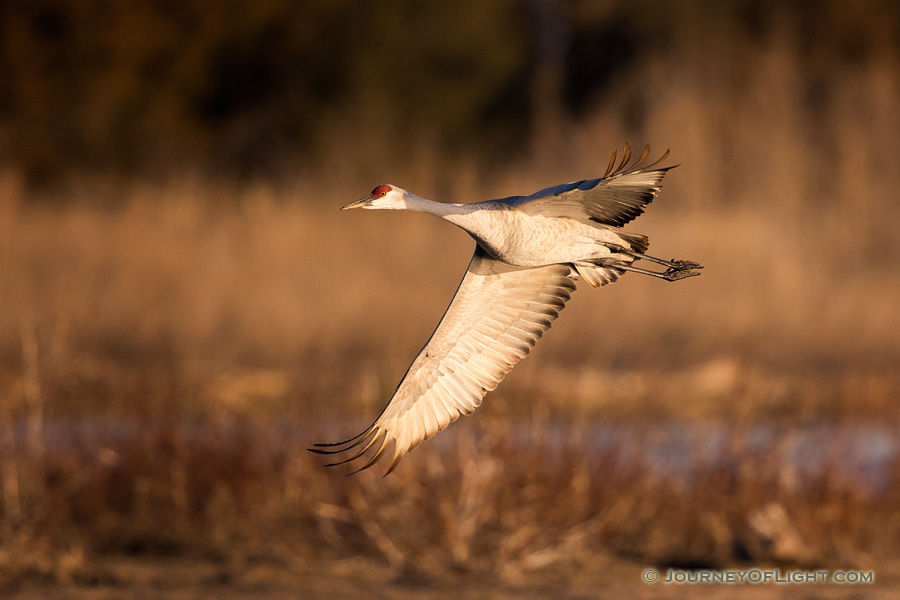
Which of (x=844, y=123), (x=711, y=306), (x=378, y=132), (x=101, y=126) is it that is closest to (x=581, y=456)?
(x=711, y=306)

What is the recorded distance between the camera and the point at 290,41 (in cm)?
2081

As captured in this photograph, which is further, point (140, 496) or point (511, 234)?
point (140, 496)

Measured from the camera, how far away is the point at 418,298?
12781mm

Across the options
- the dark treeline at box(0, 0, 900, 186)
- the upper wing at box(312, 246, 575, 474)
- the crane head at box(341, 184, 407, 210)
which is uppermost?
the dark treeline at box(0, 0, 900, 186)

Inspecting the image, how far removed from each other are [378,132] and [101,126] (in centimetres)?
439

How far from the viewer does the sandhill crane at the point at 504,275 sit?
432 centimetres

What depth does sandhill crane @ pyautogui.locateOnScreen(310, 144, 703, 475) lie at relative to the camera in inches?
170

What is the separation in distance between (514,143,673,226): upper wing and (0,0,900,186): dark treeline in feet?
Result: 40.2

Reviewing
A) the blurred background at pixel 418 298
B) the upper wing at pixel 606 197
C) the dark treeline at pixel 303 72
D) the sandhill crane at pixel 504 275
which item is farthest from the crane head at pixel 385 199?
the dark treeline at pixel 303 72

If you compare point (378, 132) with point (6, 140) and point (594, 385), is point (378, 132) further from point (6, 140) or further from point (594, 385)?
point (594, 385)

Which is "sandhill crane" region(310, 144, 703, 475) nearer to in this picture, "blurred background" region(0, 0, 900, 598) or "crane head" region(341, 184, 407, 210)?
"crane head" region(341, 184, 407, 210)

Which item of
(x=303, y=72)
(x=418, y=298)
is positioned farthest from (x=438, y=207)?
(x=303, y=72)

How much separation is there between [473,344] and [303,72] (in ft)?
54.4

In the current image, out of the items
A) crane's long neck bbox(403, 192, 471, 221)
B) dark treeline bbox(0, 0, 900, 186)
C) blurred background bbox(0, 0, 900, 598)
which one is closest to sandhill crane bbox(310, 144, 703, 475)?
crane's long neck bbox(403, 192, 471, 221)
